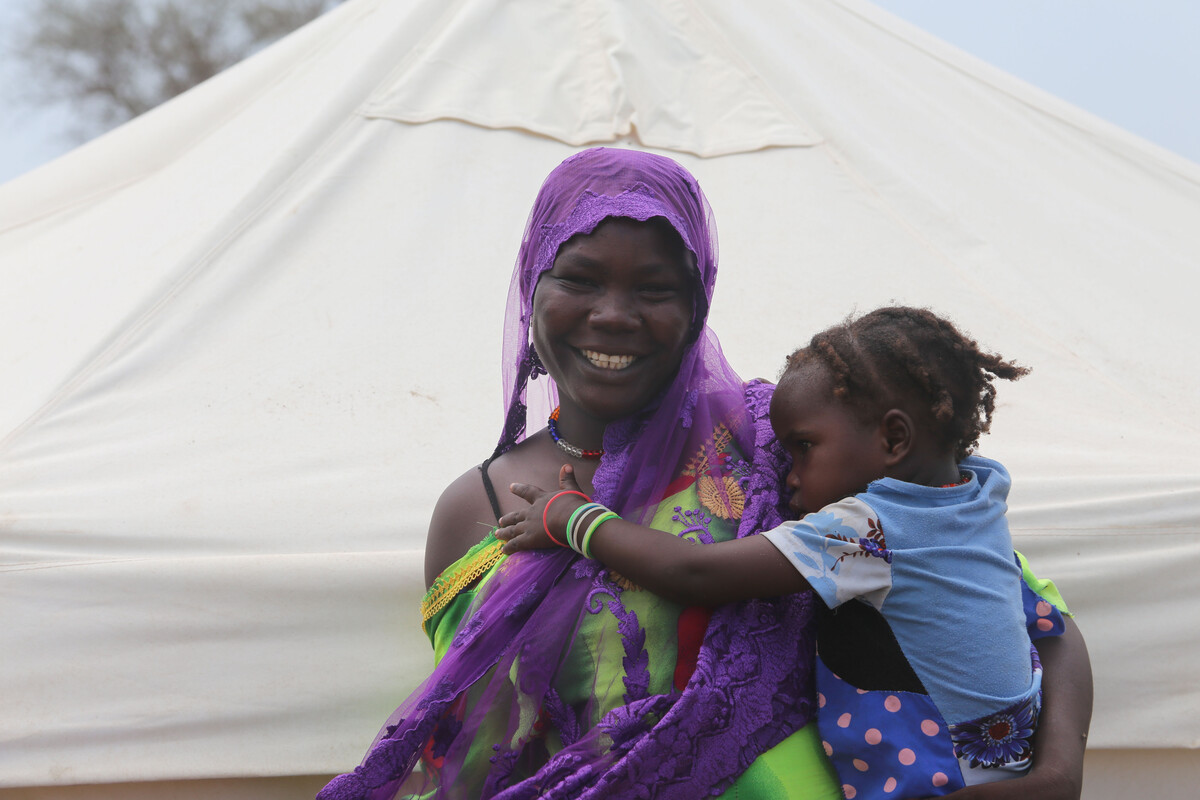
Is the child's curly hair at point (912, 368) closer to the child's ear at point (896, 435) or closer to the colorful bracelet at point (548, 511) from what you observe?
the child's ear at point (896, 435)

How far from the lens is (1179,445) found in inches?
75.2

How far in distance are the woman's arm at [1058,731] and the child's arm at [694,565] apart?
0.99 ft

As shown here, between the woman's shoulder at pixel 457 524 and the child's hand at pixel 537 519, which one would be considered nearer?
the child's hand at pixel 537 519

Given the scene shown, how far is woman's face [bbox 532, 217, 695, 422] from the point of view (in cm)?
130

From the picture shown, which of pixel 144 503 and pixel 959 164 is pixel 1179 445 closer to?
pixel 959 164

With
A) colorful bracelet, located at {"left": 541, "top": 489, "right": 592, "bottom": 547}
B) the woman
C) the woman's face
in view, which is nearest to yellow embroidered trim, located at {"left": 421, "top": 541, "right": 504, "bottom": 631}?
the woman

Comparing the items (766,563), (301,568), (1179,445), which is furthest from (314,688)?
(1179,445)

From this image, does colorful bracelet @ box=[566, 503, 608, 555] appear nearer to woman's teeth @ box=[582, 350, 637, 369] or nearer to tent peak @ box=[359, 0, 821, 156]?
woman's teeth @ box=[582, 350, 637, 369]

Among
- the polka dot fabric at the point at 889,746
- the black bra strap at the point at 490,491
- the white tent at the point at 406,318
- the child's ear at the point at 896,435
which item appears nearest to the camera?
the polka dot fabric at the point at 889,746

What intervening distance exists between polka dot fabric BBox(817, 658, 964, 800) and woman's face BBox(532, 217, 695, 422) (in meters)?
0.47

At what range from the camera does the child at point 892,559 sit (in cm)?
110

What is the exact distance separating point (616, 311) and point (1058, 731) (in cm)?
73

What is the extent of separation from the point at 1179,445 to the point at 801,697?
1.17 m

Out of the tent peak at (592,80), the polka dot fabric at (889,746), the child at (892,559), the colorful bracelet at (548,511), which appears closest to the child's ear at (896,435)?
the child at (892,559)
